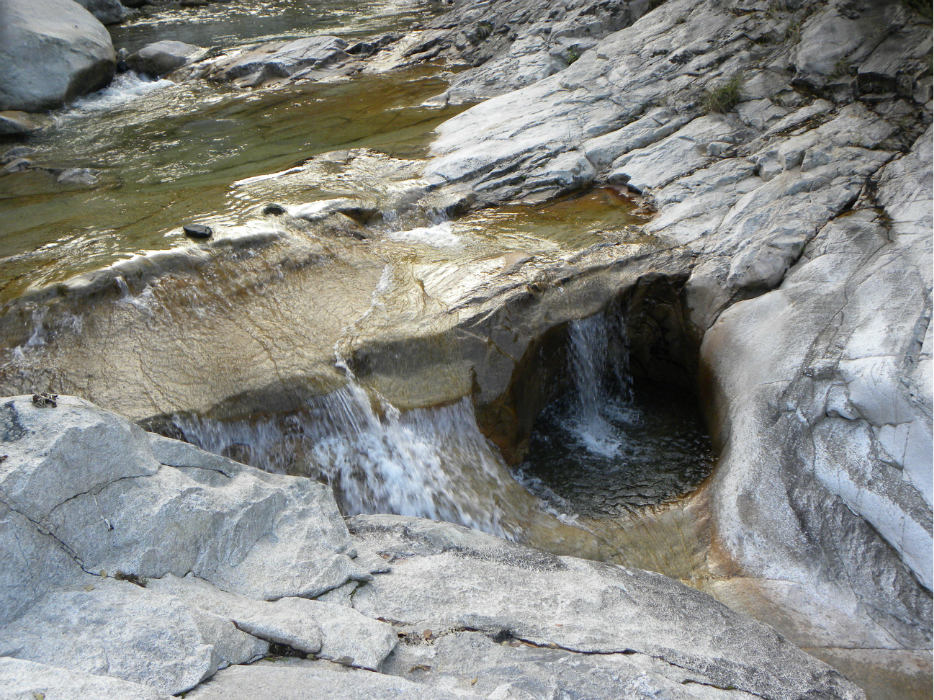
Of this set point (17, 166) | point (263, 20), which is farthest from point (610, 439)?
point (263, 20)

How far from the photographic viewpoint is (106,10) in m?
16.9

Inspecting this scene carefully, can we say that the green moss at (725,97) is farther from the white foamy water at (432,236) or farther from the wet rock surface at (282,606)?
the wet rock surface at (282,606)

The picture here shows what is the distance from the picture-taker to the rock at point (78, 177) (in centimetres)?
736

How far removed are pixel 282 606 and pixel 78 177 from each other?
662 cm

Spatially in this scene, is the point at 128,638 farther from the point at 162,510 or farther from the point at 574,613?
the point at 574,613

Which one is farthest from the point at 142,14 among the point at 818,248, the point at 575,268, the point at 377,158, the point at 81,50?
the point at 818,248

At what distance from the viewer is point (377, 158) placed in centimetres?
764

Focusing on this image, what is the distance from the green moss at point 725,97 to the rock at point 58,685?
7.20m

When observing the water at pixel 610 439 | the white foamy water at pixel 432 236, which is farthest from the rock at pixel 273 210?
the water at pixel 610 439

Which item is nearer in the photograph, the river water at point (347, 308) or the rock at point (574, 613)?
the rock at point (574, 613)

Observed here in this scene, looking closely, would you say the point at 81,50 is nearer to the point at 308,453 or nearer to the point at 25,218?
the point at 25,218

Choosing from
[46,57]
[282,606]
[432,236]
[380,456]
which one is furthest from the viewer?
[46,57]

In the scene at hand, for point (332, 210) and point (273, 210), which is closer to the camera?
point (273, 210)

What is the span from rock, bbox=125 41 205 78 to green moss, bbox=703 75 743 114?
10.3 meters
